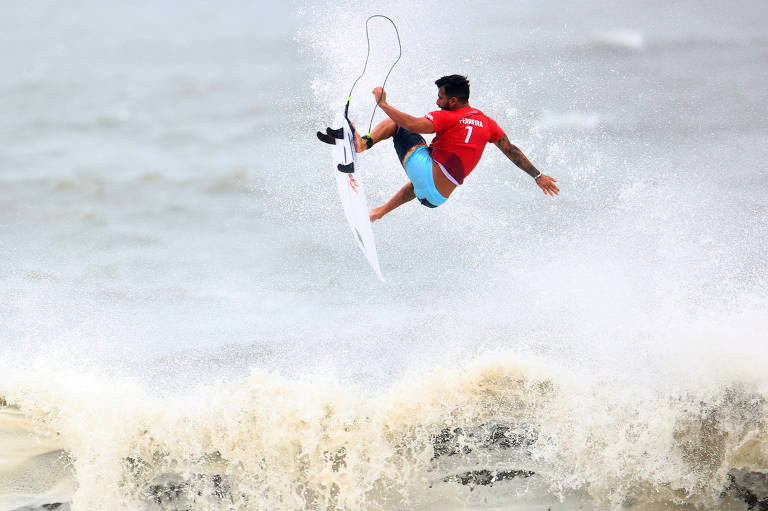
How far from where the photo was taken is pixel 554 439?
5938 millimetres

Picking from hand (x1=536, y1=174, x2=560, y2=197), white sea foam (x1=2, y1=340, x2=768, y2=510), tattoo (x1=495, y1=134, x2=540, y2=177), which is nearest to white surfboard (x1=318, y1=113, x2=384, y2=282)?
tattoo (x1=495, y1=134, x2=540, y2=177)

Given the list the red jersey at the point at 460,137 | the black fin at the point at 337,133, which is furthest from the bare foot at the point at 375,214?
the black fin at the point at 337,133

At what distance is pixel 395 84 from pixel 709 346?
366cm

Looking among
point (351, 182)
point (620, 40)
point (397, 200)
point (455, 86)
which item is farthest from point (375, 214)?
point (620, 40)

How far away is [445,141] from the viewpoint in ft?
16.3

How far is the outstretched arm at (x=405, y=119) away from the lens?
14.4 feet

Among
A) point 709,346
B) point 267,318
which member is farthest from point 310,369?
point 709,346

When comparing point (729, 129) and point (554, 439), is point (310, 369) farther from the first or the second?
point (729, 129)

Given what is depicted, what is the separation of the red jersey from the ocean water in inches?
82.7

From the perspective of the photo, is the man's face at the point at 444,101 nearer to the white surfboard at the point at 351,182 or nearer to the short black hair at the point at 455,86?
the short black hair at the point at 455,86

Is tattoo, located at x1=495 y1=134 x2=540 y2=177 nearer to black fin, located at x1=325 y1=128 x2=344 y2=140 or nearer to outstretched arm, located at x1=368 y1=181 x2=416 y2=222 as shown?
outstretched arm, located at x1=368 y1=181 x2=416 y2=222

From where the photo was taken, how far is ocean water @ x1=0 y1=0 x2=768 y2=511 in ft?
19.5

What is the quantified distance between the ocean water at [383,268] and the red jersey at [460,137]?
2101 mm

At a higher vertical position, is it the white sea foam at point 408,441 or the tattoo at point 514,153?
the tattoo at point 514,153
